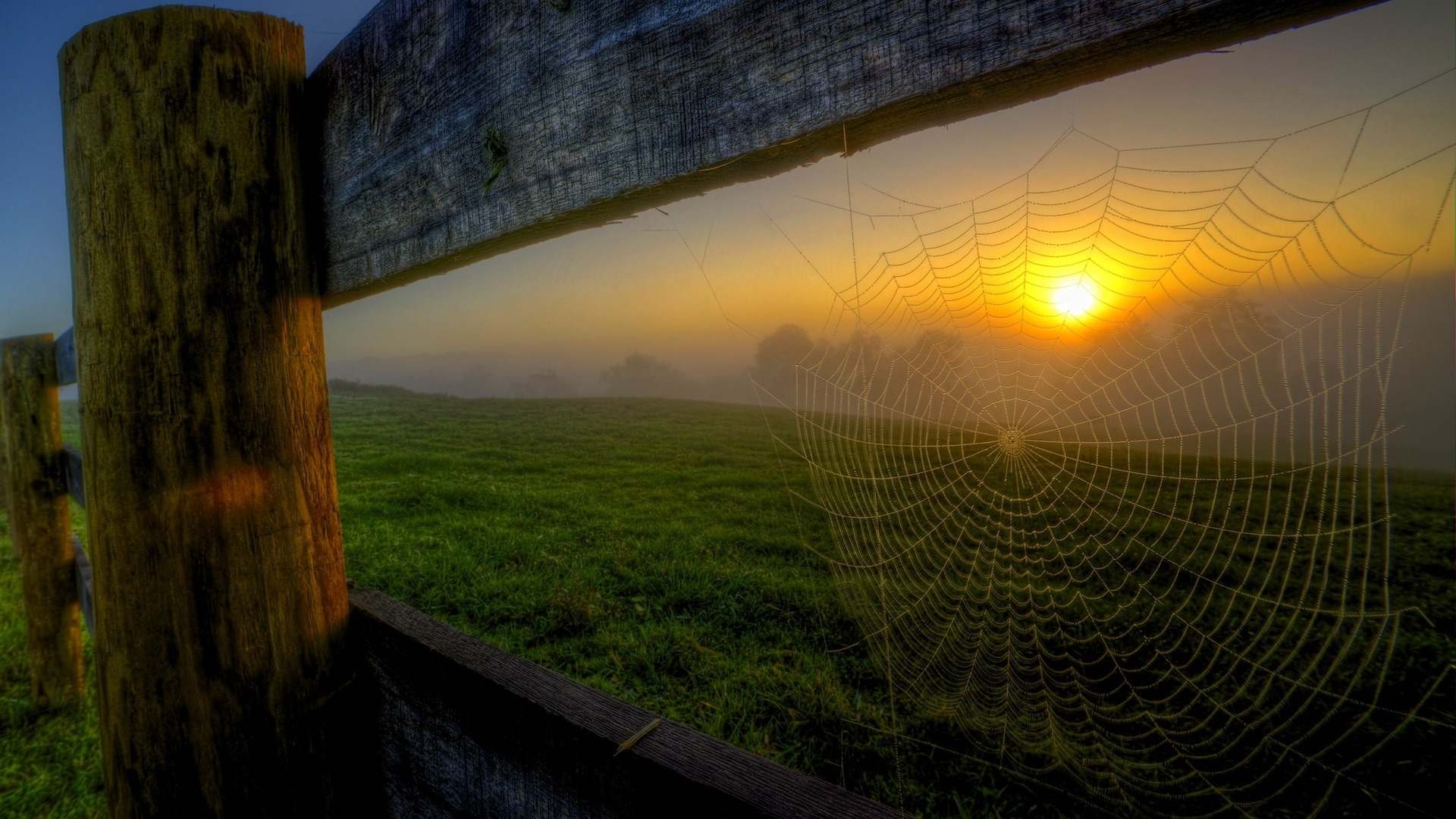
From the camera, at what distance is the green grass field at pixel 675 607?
261cm

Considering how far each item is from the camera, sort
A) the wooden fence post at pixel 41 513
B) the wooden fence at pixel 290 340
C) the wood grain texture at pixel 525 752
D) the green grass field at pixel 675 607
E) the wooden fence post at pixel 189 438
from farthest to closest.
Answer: the wooden fence post at pixel 41 513 < the green grass field at pixel 675 607 < the wooden fence post at pixel 189 438 < the wooden fence at pixel 290 340 < the wood grain texture at pixel 525 752

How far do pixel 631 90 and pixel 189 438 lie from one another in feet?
3.16

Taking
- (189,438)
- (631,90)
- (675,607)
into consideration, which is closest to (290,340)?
(189,438)

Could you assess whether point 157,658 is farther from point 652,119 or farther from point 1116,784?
point 1116,784

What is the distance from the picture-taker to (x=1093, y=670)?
11.5 feet

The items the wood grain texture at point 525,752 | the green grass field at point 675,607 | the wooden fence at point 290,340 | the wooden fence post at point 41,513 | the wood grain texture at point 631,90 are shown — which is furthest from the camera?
the wooden fence post at point 41,513

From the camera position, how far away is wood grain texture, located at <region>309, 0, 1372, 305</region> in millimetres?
455

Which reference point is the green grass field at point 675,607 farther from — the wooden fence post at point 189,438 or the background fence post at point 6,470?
the wooden fence post at point 189,438

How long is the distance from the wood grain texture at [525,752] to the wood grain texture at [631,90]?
65 cm

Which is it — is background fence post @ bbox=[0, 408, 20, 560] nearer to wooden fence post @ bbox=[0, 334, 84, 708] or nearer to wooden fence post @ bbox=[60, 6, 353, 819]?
wooden fence post @ bbox=[0, 334, 84, 708]

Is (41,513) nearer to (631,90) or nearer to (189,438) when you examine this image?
(189,438)

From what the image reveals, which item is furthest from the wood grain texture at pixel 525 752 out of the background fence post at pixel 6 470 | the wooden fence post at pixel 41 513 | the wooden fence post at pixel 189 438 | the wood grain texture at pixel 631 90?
the background fence post at pixel 6 470

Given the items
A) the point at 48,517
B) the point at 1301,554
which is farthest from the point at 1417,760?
the point at 48,517

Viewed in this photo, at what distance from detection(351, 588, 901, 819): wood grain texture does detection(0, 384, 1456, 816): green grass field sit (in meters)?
2.13
